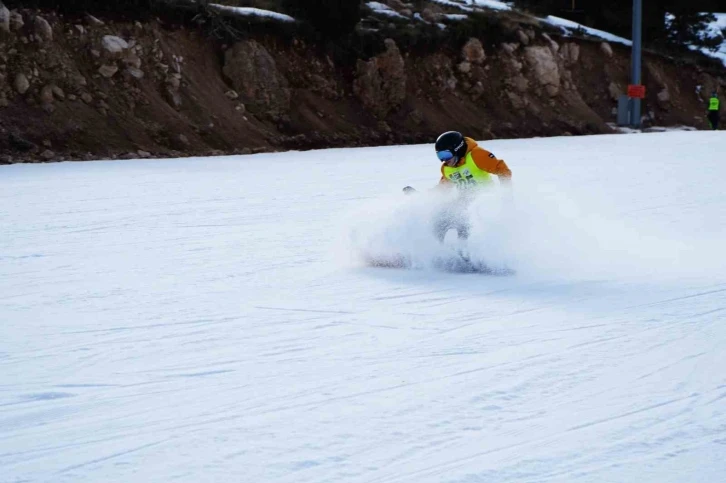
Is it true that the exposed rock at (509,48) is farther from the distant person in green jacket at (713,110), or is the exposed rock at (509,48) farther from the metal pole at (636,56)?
the distant person in green jacket at (713,110)

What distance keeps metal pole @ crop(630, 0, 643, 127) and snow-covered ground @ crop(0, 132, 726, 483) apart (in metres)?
31.6

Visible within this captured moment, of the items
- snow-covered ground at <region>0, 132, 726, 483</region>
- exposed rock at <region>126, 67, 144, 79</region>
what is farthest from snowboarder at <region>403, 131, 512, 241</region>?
exposed rock at <region>126, 67, 144, 79</region>

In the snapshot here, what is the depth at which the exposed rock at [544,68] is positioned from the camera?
147ft

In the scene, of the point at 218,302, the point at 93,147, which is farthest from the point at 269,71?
the point at 218,302

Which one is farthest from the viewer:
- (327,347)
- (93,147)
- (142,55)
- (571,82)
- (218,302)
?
(571,82)

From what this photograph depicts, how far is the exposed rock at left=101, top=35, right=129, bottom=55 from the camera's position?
30.2m

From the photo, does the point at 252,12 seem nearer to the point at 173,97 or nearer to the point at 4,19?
the point at 173,97

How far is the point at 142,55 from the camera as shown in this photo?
3111 cm

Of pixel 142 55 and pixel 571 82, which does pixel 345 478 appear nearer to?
pixel 142 55

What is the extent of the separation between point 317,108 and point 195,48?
4.38m

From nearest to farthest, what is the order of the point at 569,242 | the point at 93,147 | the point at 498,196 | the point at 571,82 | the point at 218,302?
the point at 218,302 < the point at 498,196 < the point at 569,242 < the point at 93,147 < the point at 571,82

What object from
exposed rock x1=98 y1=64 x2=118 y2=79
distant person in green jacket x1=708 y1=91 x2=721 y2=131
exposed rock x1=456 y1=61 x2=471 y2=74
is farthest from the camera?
distant person in green jacket x1=708 y1=91 x2=721 y2=131

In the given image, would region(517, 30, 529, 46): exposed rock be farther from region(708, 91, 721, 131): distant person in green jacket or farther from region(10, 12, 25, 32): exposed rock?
region(10, 12, 25, 32): exposed rock

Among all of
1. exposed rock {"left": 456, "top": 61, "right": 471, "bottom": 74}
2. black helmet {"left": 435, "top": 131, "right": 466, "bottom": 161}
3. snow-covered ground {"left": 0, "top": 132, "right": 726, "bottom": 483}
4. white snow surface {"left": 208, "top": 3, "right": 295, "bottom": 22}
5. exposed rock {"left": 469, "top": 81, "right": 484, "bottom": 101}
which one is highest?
white snow surface {"left": 208, "top": 3, "right": 295, "bottom": 22}
